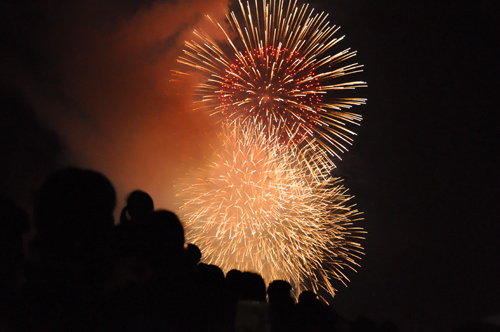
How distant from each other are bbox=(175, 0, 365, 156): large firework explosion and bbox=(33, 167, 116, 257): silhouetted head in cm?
201

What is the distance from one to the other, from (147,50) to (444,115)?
4166 mm

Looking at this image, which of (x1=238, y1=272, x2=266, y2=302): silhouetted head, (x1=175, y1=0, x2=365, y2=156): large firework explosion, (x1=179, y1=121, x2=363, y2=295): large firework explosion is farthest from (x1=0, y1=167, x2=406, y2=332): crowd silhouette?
(x1=175, y1=0, x2=365, y2=156): large firework explosion

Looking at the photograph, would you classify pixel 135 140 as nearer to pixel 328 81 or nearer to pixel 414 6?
pixel 328 81

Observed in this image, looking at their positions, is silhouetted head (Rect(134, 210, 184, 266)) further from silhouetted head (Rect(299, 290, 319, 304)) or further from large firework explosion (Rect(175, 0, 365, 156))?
large firework explosion (Rect(175, 0, 365, 156))

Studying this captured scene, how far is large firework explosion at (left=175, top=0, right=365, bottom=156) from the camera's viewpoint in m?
2.75

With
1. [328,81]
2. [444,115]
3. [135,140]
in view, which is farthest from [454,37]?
[135,140]

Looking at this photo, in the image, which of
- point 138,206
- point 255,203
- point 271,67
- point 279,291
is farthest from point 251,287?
point 271,67

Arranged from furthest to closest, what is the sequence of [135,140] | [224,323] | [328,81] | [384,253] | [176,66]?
[384,253]
[328,81]
[176,66]
[135,140]
[224,323]

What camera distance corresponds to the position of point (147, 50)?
2.58 metres

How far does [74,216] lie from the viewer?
1070 mm

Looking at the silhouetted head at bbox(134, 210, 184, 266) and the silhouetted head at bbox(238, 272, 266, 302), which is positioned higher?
the silhouetted head at bbox(134, 210, 184, 266)

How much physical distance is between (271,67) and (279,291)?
249 cm

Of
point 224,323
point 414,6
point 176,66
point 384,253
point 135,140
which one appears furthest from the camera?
point 384,253

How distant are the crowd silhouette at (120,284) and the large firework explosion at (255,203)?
1952 mm
